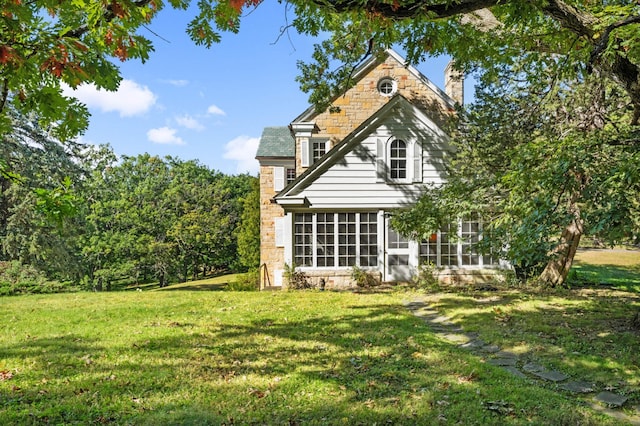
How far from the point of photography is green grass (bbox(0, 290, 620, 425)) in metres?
4.05

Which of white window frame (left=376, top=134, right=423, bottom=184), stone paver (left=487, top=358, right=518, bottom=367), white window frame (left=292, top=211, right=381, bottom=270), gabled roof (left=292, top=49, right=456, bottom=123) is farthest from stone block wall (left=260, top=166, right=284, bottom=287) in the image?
stone paver (left=487, top=358, right=518, bottom=367)

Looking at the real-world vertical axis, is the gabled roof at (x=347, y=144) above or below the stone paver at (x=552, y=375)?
above

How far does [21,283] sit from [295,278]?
33.1 feet

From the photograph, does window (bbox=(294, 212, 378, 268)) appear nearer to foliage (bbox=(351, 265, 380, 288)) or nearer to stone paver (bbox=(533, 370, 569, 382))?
foliage (bbox=(351, 265, 380, 288))

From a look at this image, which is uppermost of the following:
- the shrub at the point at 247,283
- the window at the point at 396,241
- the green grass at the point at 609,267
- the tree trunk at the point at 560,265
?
the window at the point at 396,241

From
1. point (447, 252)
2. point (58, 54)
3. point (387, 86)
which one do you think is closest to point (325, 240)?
point (447, 252)

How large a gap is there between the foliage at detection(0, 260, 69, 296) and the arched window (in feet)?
43.0

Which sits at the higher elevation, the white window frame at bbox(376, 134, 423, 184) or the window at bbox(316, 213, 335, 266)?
the white window frame at bbox(376, 134, 423, 184)

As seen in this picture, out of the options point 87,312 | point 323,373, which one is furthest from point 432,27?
point 87,312

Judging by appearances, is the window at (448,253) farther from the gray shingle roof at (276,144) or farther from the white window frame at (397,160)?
the gray shingle roof at (276,144)

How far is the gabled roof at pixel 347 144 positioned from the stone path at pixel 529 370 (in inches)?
249

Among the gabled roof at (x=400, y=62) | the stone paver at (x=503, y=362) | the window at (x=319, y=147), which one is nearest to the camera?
the stone paver at (x=503, y=362)

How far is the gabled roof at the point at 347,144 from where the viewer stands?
13.0 meters

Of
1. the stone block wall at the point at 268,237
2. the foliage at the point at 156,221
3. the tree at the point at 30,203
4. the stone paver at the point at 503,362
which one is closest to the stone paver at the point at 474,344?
the stone paver at the point at 503,362
